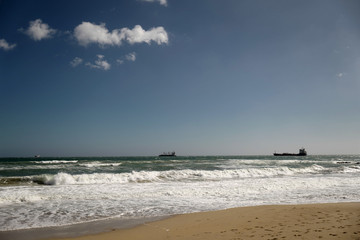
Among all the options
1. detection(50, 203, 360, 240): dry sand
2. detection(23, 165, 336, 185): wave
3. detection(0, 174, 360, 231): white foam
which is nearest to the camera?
detection(50, 203, 360, 240): dry sand

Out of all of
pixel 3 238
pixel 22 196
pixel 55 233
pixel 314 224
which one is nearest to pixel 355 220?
pixel 314 224

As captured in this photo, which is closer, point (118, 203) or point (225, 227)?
point (225, 227)

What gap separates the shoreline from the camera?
5.59 metres

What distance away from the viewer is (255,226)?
6324 mm

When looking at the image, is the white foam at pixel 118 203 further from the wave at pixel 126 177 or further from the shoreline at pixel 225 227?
the wave at pixel 126 177

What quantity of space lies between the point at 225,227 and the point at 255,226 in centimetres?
82

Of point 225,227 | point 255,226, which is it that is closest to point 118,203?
point 225,227

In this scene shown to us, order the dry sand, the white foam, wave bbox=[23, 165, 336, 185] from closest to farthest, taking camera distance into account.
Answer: the dry sand < the white foam < wave bbox=[23, 165, 336, 185]

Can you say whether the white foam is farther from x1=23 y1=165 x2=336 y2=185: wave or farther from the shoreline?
x1=23 y1=165 x2=336 y2=185: wave

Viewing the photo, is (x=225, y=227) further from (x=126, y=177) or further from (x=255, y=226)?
(x=126, y=177)

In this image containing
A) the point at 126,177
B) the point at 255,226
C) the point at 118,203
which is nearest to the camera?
the point at 255,226

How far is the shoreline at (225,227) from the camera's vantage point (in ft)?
18.3

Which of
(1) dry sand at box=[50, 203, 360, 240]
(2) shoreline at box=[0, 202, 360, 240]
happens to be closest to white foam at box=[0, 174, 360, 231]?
(2) shoreline at box=[0, 202, 360, 240]

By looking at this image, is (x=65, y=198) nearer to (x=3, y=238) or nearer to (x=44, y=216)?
(x=44, y=216)
